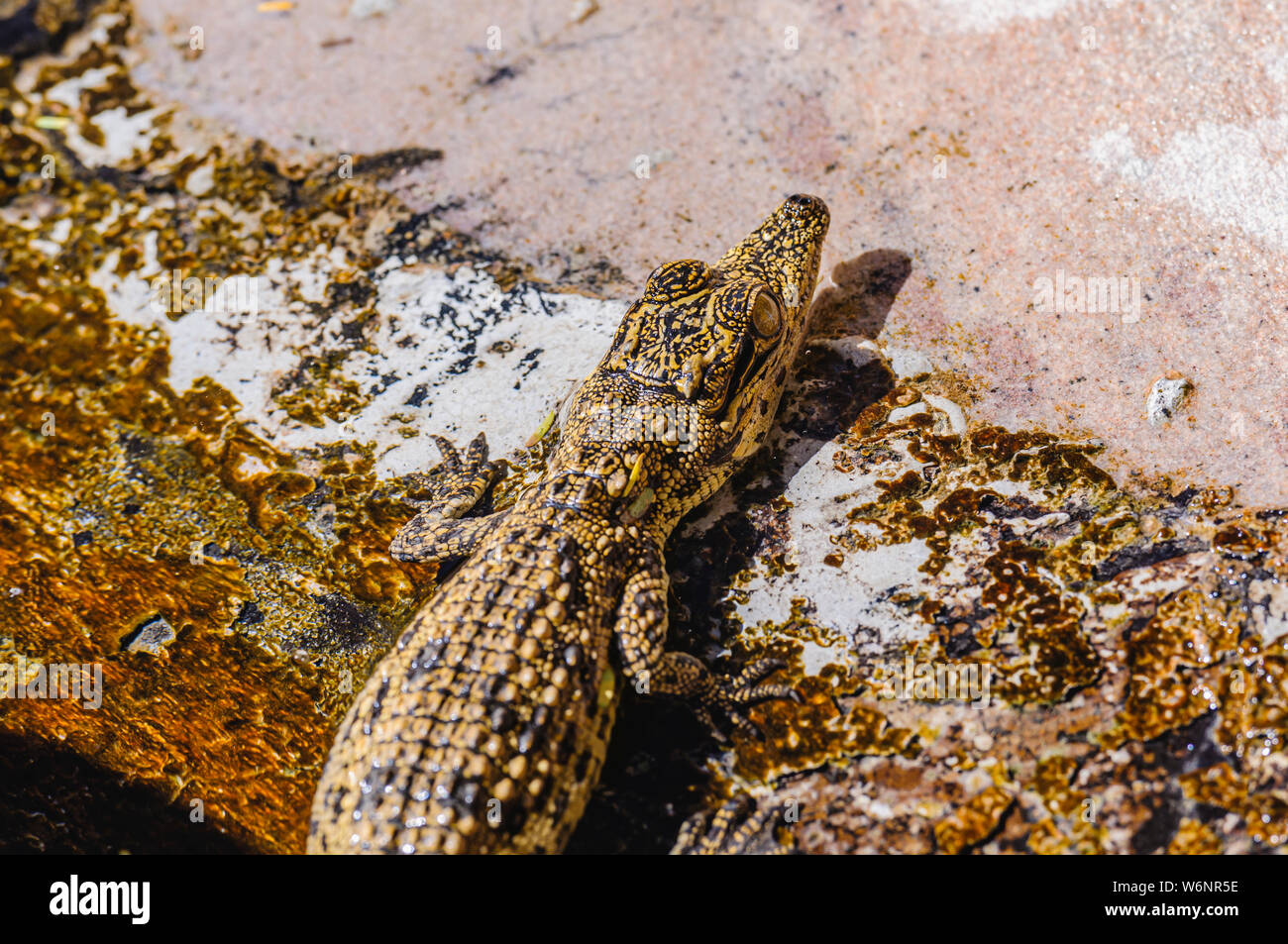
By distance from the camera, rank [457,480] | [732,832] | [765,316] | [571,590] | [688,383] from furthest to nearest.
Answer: [457,480], [765,316], [688,383], [571,590], [732,832]

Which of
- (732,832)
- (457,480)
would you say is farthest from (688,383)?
(732,832)

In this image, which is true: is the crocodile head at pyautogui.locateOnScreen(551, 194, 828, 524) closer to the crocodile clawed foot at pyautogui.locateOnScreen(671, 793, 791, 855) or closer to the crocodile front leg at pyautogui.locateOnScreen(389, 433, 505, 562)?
the crocodile front leg at pyautogui.locateOnScreen(389, 433, 505, 562)

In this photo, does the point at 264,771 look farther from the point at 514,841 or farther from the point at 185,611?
the point at 514,841

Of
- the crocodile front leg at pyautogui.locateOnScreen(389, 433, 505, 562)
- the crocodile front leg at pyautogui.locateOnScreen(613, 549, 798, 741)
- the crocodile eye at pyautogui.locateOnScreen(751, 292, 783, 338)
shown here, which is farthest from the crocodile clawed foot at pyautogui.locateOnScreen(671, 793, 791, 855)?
the crocodile eye at pyautogui.locateOnScreen(751, 292, 783, 338)

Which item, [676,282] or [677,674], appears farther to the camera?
[676,282]

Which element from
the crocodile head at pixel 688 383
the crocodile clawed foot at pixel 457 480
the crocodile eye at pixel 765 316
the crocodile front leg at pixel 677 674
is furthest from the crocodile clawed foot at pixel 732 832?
the crocodile eye at pixel 765 316

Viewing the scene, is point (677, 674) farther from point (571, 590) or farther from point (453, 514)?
point (453, 514)

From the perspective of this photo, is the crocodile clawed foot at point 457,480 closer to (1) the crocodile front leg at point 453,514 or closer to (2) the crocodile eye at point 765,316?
(1) the crocodile front leg at point 453,514

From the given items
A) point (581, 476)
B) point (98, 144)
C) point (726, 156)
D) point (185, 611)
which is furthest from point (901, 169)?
point (98, 144)
